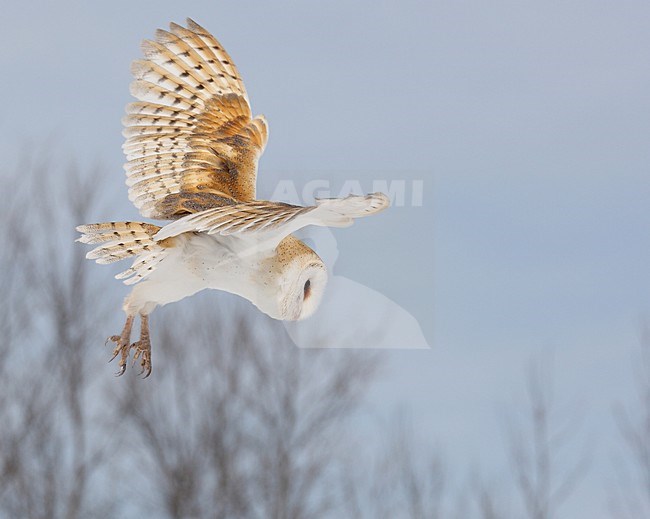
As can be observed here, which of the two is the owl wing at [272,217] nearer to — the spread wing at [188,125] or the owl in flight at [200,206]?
the owl in flight at [200,206]

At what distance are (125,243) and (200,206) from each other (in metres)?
0.39

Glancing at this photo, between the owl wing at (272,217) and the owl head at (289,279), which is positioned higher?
the owl wing at (272,217)

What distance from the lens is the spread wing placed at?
14.7ft

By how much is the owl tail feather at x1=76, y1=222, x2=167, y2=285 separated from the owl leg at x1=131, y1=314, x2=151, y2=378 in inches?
9.6

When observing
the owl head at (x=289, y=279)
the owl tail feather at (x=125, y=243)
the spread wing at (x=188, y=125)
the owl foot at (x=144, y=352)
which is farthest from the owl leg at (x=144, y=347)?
the owl head at (x=289, y=279)

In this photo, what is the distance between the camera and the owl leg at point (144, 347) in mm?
4107

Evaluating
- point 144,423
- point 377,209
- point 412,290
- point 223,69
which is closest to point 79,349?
point 144,423

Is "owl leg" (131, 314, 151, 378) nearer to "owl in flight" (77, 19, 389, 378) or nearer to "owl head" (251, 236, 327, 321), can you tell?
"owl in flight" (77, 19, 389, 378)

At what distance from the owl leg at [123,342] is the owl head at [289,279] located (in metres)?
0.56

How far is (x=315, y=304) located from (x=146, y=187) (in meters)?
1.02

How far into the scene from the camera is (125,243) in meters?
4.10

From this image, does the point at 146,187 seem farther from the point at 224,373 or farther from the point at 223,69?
the point at 224,373

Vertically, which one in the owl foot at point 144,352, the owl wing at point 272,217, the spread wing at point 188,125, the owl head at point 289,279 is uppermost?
the spread wing at point 188,125

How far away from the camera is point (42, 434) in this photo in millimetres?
9977
